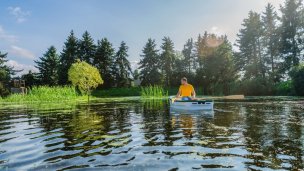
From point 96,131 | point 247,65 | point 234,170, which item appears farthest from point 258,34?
point 234,170

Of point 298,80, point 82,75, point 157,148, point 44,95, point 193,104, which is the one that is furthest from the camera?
point 82,75

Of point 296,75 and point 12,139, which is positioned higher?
point 296,75

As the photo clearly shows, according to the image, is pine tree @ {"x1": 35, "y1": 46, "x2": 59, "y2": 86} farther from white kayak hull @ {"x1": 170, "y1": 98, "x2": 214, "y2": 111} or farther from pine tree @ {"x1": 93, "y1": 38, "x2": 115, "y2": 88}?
white kayak hull @ {"x1": 170, "y1": 98, "x2": 214, "y2": 111}

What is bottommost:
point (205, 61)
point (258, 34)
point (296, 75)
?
point (296, 75)

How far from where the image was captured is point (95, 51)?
77.4 m

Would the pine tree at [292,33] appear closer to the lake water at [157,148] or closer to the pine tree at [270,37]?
the pine tree at [270,37]

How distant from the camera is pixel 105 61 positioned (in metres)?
74.0

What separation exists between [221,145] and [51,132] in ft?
21.6

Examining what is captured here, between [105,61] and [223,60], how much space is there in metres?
27.9

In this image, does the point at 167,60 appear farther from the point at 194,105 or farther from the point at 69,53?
the point at 194,105

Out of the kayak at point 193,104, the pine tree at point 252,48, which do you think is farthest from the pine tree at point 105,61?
the kayak at point 193,104

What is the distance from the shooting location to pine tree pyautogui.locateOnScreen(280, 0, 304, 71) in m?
55.8

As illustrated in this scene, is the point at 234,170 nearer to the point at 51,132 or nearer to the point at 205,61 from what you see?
the point at 51,132

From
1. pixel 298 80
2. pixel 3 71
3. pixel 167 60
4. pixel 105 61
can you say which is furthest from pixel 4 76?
pixel 298 80
